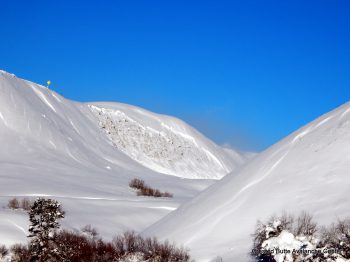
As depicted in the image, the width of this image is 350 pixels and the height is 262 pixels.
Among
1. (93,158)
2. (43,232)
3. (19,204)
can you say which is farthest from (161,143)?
(43,232)

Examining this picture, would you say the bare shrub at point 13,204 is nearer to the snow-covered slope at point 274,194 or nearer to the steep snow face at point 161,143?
the snow-covered slope at point 274,194

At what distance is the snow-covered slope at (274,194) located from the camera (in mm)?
25500

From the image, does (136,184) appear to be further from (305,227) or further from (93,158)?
(305,227)

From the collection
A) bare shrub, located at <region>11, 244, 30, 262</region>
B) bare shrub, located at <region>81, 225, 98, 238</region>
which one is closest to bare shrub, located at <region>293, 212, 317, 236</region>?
bare shrub, located at <region>11, 244, 30, 262</region>

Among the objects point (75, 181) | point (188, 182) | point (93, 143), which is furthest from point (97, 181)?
point (93, 143)

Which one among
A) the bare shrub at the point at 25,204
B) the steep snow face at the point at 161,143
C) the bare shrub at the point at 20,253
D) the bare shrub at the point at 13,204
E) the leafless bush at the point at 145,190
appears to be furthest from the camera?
the steep snow face at the point at 161,143

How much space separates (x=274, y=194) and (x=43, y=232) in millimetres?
12372

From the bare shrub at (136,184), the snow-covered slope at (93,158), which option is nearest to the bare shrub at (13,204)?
the snow-covered slope at (93,158)

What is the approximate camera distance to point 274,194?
92.9 feet

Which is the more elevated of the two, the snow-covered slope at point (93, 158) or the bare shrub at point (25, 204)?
the snow-covered slope at point (93, 158)

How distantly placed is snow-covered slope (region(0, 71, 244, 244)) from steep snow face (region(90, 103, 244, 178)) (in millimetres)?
231

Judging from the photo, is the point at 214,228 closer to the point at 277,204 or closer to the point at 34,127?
the point at 277,204

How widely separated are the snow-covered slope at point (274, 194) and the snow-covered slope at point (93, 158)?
35.7 feet

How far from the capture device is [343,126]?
1235 inches
